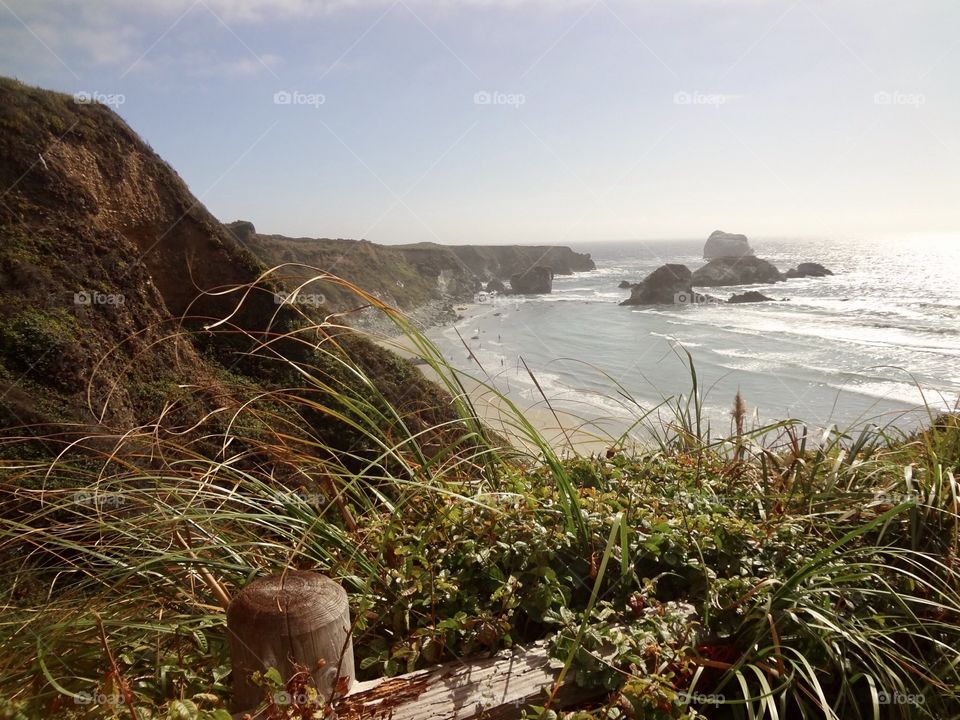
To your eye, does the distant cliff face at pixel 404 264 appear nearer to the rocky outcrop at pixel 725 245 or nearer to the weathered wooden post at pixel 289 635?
the weathered wooden post at pixel 289 635

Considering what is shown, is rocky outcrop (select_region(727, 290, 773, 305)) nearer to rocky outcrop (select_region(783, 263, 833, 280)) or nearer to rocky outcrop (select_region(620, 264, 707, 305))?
rocky outcrop (select_region(620, 264, 707, 305))

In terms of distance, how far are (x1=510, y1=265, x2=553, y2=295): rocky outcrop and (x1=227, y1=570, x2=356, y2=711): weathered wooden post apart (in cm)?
6042

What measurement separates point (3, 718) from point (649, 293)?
48.0m

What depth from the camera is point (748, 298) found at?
1720 inches

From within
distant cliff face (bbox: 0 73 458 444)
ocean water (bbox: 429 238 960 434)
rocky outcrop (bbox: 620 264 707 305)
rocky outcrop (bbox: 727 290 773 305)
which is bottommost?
ocean water (bbox: 429 238 960 434)

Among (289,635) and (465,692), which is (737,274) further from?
(289,635)

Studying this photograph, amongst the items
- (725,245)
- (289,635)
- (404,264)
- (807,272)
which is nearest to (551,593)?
(289,635)

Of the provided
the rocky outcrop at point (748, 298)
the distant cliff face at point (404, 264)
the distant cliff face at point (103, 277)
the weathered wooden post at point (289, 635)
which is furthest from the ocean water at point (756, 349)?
the weathered wooden post at point (289, 635)

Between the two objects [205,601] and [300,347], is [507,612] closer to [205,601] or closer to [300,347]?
[205,601]

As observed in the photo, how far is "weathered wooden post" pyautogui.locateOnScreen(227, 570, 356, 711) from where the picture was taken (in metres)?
1.41

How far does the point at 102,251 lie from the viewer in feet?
26.0

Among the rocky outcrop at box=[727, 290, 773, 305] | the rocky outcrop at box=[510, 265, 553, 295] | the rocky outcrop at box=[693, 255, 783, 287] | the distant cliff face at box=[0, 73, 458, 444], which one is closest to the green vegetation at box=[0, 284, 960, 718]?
the distant cliff face at box=[0, 73, 458, 444]

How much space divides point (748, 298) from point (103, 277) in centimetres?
4338

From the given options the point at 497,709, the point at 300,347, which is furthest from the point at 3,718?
the point at 300,347
